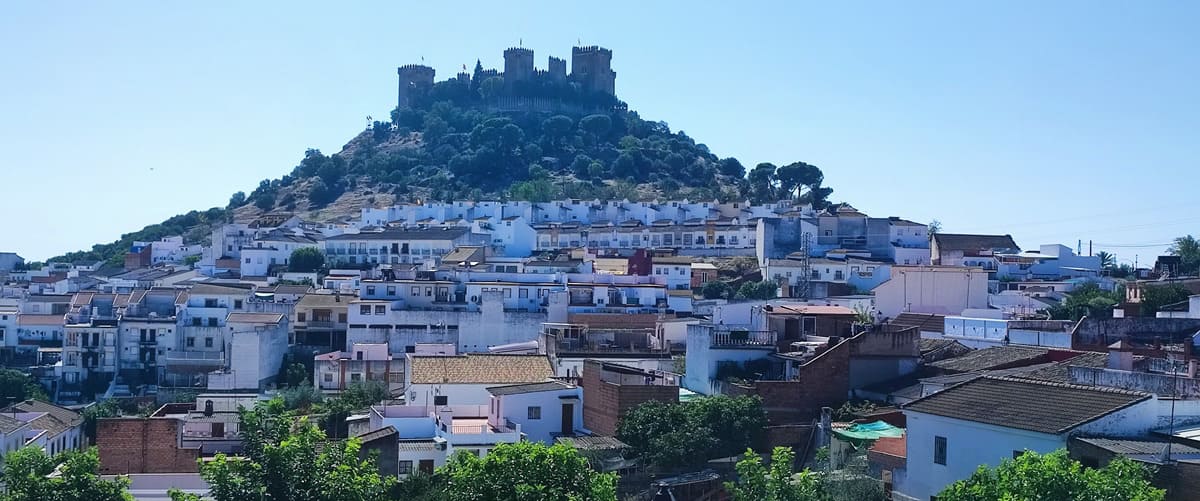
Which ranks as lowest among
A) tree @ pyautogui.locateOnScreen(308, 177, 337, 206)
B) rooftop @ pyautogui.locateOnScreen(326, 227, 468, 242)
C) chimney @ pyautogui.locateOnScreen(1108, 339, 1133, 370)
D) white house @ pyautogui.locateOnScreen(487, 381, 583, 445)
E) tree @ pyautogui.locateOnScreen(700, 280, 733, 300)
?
white house @ pyautogui.locateOnScreen(487, 381, 583, 445)

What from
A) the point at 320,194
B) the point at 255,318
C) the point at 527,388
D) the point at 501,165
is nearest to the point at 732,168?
the point at 501,165

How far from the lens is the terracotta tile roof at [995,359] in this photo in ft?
82.5

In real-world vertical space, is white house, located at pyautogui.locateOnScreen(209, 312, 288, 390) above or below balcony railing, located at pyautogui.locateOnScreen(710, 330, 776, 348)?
below

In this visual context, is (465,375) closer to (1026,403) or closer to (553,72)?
(1026,403)

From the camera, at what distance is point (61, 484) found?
15859 mm

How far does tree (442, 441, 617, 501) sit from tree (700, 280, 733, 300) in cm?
3217

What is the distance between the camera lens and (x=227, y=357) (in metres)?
41.4

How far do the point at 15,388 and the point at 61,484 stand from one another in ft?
92.2

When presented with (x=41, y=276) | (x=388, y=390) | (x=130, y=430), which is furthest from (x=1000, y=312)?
(x=41, y=276)

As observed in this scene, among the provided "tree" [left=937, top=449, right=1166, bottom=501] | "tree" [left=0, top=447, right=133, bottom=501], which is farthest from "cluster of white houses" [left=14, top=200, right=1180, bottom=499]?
"tree" [left=0, top=447, right=133, bottom=501]

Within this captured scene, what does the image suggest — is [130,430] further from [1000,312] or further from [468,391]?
[1000,312]

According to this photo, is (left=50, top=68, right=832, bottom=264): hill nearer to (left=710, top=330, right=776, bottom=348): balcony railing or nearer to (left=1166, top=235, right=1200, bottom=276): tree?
(left=1166, top=235, right=1200, bottom=276): tree

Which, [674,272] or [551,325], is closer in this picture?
[551,325]

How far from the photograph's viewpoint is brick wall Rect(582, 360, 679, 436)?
25.5 meters
